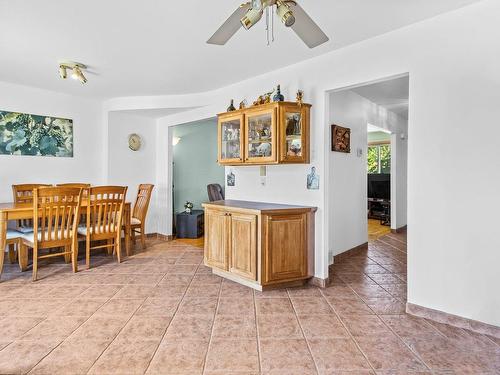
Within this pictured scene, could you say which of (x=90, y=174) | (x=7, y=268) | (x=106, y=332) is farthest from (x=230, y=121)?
(x=7, y=268)

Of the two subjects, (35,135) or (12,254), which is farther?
(35,135)

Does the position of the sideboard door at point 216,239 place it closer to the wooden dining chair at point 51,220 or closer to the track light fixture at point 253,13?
the wooden dining chair at point 51,220

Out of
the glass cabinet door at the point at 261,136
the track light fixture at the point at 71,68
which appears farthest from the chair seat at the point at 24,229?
the glass cabinet door at the point at 261,136

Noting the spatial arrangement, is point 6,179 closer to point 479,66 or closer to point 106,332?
point 106,332

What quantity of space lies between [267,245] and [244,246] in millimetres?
280

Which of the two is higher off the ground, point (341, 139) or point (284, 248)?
point (341, 139)

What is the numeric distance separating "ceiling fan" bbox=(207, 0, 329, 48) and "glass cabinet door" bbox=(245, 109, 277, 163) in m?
1.29

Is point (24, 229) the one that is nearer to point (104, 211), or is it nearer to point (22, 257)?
point (22, 257)

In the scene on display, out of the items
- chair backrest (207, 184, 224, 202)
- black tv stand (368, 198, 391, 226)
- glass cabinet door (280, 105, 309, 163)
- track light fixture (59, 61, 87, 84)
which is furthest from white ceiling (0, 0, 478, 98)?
black tv stand (368, 198, 391, 226)

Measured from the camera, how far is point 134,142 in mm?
5602

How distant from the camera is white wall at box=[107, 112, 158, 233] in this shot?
538cm

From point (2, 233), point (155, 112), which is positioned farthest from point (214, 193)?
point (2, 233)

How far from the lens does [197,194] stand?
7121 mm

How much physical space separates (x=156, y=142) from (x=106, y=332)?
409 cm
